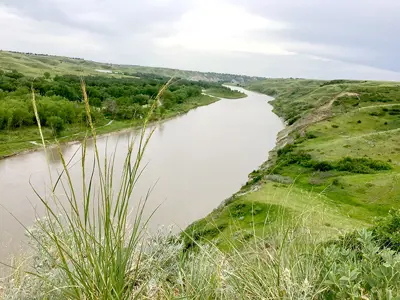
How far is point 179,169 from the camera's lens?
116ft

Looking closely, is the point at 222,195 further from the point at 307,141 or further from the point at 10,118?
the point at 10,118

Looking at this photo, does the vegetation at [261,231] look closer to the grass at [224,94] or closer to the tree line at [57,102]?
the tree line at [57,102]

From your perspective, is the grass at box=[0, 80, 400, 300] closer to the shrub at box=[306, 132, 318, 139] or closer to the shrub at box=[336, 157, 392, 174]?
the shrub at box=[336, 157, 392, 174]

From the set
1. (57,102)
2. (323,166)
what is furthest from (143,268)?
(57,102)

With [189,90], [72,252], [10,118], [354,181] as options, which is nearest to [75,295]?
[72,252]

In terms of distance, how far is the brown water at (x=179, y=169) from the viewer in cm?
2331

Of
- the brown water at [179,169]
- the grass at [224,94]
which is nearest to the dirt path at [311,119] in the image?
the brown water at [179,169]

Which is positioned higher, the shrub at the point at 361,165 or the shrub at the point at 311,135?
the shrub at the point at 311,135

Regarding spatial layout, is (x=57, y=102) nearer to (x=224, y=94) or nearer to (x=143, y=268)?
(x=143, y=268)

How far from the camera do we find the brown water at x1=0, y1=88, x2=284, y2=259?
2331cm

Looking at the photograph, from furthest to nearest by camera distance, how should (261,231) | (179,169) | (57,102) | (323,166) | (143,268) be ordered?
(57,102)
(179,169)
(323,166)
(261,231)
(143,268)

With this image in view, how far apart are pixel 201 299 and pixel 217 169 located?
33.7 metres

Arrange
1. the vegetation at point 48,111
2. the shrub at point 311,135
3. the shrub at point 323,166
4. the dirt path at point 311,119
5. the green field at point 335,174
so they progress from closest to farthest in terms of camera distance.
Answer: the green field at point 335,174 < the shrub at point 323,166 < the vegetation at point 48,111 < the shrub at point 311,135 < the dirt path at point 311,119

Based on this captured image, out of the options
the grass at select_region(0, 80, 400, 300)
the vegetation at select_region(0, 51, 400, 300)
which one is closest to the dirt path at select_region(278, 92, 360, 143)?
the vegetation at select_region(0, 51, 400, 300)
